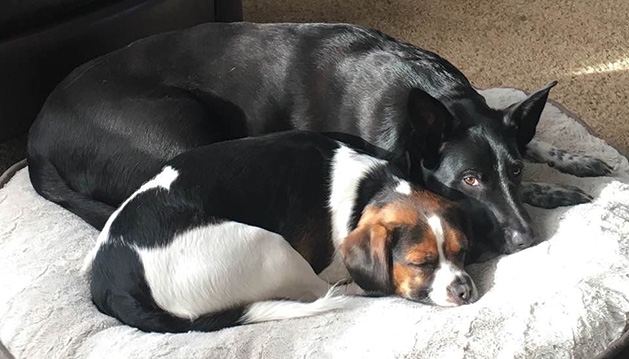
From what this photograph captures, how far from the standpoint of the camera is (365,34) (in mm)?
2525

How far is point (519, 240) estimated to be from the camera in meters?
2.14

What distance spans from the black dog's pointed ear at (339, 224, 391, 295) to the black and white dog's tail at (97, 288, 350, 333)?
0.41 feet

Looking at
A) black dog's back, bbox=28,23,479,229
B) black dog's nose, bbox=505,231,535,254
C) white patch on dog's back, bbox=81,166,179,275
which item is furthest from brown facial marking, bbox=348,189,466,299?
white patch on dog's back, bbox=81,166,179,275

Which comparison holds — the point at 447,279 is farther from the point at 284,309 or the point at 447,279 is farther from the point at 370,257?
the point at 284,309

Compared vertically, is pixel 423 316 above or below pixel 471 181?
below

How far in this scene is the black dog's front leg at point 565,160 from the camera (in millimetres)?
2535

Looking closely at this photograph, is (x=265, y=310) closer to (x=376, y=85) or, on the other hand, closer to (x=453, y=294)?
(x=453, y=294)

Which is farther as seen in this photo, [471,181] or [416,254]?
[471,181]

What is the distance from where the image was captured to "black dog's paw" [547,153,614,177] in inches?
99.7

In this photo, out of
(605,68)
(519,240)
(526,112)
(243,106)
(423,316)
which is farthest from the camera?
(605,68)

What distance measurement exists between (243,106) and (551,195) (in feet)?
2.91

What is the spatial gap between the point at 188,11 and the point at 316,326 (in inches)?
61.2

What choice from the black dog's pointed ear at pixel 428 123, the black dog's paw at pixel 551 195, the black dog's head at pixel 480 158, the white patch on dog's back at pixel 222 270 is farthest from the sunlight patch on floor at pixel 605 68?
the white patch on dog's back at pixel 222 270

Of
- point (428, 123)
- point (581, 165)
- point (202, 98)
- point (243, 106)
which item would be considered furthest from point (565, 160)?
point (202, 98)
